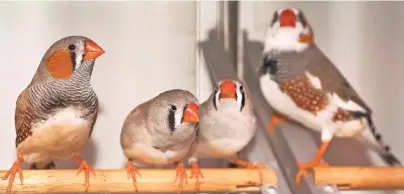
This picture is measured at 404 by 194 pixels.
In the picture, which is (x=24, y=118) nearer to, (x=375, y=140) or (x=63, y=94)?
(x=63, y=94)

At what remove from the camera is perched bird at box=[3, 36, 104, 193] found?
3.50ft

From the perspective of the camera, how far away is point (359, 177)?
112cm

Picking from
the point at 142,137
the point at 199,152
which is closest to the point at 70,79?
the point at 142,137

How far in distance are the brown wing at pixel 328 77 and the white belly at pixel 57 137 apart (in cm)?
52

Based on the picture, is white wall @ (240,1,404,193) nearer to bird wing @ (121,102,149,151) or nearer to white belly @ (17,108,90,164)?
bird wing @ (121,102,149,151)

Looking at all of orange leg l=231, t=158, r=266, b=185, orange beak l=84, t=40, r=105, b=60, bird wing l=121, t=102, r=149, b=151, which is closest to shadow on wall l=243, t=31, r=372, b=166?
orange leg l=231, t=158, r=266, b=185

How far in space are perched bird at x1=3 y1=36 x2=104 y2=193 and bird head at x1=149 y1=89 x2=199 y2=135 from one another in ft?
0.47

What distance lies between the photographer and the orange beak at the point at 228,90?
112 centimetres

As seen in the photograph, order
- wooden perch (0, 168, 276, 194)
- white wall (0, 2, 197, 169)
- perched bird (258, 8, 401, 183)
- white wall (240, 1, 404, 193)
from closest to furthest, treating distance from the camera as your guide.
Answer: wooden perch (0, 168, 276, 194) < perched bird (258, 8, 401, 183) < white wall (0, 2, 197, 169) < white wall (240, 1, 404, 193)

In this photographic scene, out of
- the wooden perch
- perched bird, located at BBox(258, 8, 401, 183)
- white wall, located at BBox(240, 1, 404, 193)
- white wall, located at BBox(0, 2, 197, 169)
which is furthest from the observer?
white wall, located at BBox(240, 1, 404, 193)

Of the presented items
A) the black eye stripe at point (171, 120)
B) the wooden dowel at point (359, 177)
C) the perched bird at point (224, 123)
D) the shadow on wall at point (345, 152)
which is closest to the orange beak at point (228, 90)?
the perched bird at point (224, 123)

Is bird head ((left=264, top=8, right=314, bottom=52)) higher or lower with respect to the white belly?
higher

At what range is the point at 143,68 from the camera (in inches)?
58.0

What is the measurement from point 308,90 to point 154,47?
1.56ft
